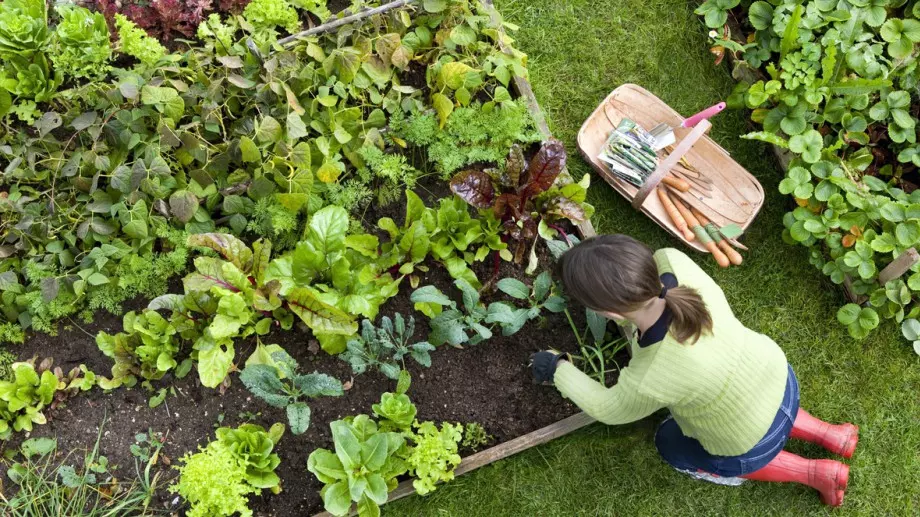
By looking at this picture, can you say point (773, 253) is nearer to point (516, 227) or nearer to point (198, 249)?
point (516, 227)

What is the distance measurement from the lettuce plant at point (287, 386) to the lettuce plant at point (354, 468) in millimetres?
133

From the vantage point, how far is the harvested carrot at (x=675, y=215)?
3.34 metres

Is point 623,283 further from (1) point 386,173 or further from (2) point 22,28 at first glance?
(2) point 22,28

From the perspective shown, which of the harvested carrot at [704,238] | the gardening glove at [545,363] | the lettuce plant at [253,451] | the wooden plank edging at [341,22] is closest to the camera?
the lettuce plant at [253,451]

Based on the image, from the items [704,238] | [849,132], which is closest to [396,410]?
[704,238]

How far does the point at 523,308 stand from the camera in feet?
10.1

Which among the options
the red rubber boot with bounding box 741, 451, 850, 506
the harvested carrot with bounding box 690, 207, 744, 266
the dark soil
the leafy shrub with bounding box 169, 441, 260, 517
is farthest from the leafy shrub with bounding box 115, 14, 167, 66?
the red rubber boot with bounding box 741, 451, 850, 506

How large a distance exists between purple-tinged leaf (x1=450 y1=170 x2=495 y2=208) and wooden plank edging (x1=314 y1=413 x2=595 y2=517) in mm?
1012

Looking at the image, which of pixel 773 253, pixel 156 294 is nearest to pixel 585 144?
pixel 773 253

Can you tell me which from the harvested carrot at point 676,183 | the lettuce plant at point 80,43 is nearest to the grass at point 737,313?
the harvested carrot at point 676,183

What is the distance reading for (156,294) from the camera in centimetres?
306

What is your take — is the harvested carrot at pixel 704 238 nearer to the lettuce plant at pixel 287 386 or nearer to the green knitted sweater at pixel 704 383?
the green knitted sweater at pixel 704 383

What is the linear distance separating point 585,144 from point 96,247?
220 centimetres

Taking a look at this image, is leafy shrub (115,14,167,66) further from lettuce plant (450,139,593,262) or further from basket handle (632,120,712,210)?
basket handle (632,120,712,210)
